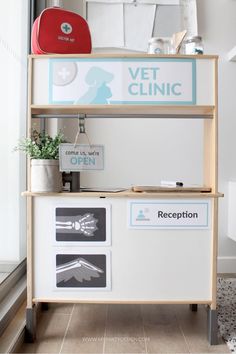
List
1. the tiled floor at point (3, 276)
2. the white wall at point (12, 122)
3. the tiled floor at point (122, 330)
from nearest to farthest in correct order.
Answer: the tiled floor at point (122, 330), the tiled floor at point (3, 276), the white wall at point (12, 122)

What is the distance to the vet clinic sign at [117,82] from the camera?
154 cm

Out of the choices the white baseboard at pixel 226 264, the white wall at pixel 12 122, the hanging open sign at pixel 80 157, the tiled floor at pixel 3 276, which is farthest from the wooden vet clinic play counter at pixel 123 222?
the white baseboard at pixel 226 264

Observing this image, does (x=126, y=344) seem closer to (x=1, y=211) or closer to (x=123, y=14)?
(x=1, y=211)

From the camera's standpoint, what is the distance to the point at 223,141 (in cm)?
260

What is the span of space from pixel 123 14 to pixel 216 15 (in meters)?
0.70

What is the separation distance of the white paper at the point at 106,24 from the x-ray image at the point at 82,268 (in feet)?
5.33

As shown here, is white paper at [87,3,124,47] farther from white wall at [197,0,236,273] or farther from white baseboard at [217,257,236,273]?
white baseboard at [217,257,236,273]

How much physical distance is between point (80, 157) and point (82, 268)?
0.50 meters

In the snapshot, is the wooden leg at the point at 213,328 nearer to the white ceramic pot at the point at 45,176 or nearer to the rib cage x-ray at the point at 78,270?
the rib cage x-ray at the point at 78,270

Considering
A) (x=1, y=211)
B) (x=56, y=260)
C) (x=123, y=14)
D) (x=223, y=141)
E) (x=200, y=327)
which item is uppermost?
(x=123, y=14)

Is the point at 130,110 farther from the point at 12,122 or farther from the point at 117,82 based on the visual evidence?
the point at 12,122

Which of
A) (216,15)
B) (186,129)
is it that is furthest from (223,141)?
(216,15)

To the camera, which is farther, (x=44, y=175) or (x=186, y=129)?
(x=186, y=129)

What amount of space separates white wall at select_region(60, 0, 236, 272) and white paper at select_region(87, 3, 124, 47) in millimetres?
131
